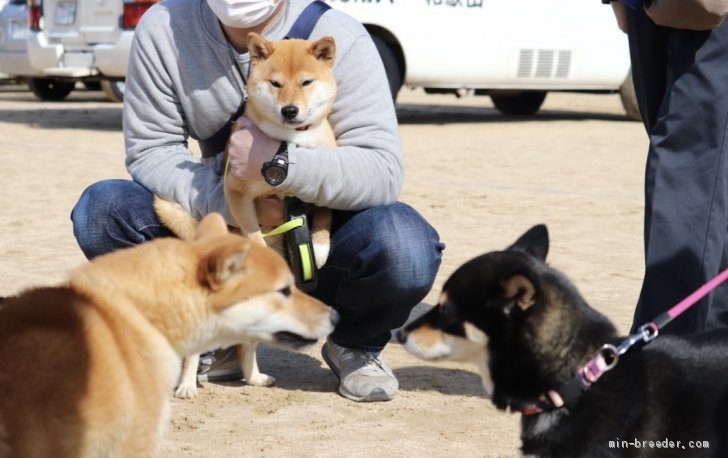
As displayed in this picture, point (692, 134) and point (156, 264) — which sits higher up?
point (692, 134)

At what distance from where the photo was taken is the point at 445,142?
1193 cm

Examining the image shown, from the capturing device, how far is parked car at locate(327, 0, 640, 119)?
11.7 meters

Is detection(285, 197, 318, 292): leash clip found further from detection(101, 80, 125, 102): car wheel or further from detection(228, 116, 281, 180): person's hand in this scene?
detection(101, 80, 125, 102): car wheel

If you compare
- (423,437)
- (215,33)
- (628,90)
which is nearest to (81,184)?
(215,33)

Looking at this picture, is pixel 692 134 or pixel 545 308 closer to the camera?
pixel 545 308

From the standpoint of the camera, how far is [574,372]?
2928mm

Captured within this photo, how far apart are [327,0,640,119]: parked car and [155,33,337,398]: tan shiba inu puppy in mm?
7148

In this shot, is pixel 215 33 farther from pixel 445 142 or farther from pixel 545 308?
pixel 445 142

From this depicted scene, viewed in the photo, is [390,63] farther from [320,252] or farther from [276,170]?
[276,170]

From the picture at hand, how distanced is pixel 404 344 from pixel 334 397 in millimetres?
1070

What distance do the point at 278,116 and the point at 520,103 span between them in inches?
449

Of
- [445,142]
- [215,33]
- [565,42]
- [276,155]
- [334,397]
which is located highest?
[215,33]

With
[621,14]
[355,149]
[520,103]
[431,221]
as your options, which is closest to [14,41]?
[520,103]

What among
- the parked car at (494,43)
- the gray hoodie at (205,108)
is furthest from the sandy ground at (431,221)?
the gray hoodie at (205,108)
